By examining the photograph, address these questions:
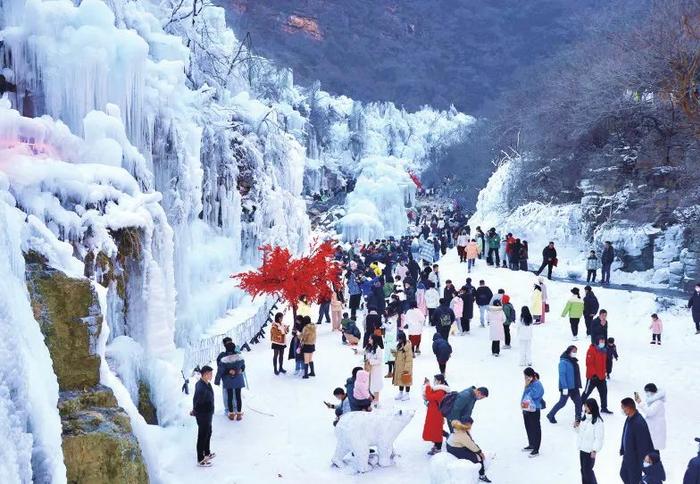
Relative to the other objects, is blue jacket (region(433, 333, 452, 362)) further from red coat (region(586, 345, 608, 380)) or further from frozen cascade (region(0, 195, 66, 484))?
frozen cascade (region(0, 195, 66, 484))

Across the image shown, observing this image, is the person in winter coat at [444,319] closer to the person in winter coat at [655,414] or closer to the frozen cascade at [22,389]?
the person in winter coat at [655,414]

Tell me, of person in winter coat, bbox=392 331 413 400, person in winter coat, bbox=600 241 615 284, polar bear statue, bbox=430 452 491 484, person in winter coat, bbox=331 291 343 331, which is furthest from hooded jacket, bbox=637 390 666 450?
person in winter coat, bbox=600 241 615 284

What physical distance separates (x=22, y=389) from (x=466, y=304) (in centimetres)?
1238

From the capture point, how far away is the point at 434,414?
369 inches

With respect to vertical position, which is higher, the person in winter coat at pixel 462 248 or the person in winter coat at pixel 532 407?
the person in winter coat at pixel 462 248

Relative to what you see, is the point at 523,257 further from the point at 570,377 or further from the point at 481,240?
the point at 570,377

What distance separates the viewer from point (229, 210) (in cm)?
1845

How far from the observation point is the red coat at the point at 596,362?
10523 mm

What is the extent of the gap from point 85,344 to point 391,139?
69545 millimetres

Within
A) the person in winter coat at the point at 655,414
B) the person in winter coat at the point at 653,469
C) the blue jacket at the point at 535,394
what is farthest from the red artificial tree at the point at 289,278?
the person in winter coat at the point at 653,469

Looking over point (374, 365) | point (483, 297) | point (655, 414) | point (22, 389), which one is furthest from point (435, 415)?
point (483, 297)

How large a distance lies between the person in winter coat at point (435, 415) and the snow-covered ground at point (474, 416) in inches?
9.2

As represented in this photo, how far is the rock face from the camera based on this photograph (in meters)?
6.54

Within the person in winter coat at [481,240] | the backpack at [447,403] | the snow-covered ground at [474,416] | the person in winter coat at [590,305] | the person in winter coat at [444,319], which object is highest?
the person in winter coat at [481,240]
